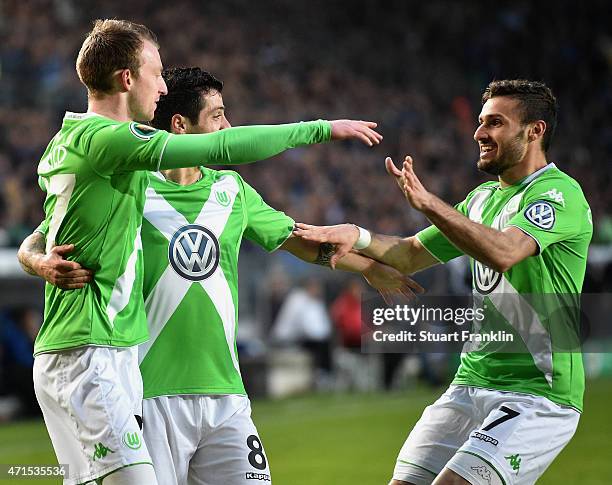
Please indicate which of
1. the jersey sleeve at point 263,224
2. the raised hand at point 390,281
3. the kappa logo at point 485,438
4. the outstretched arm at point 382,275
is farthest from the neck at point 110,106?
the kappa logo at point 485,438

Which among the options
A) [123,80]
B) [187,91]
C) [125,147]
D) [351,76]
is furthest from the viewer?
[351,76]

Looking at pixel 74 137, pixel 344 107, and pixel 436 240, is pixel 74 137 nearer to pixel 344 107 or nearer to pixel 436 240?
pixel 436 240

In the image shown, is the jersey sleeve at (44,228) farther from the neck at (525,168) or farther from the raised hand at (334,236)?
the neck at (525,168)

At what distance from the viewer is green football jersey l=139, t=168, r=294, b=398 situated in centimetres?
477

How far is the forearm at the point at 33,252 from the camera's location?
4395 mm

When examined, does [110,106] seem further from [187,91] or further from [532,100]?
[532,100]

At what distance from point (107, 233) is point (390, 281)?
2077 mm

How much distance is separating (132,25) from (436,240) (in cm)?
217

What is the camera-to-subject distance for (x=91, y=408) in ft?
13.4

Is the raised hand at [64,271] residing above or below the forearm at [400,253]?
below

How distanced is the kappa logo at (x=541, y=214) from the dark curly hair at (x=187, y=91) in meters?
1.58

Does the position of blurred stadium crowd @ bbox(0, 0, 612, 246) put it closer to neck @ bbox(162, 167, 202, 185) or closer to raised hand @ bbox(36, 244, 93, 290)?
neck @ bbox(162, 167, 202, 185)

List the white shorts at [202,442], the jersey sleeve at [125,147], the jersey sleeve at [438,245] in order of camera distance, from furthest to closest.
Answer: the jersey sleeve at [438,245] < the white shorts at [202,442] < the jersey sleeve at [125,147]

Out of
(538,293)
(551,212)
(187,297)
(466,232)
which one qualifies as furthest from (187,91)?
(538,293)
